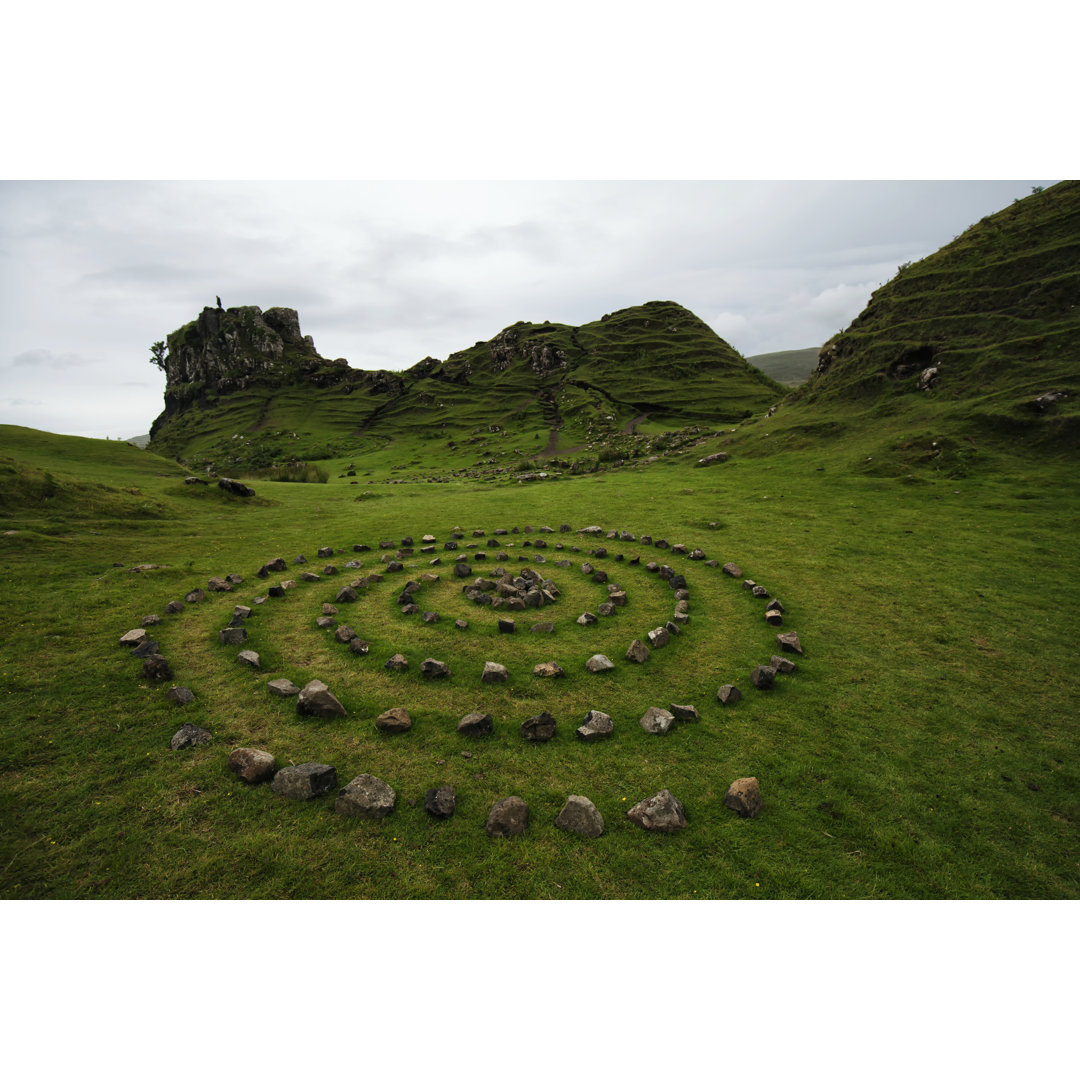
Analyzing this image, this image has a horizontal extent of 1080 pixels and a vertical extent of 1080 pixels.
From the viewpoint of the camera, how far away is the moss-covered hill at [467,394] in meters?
90.7

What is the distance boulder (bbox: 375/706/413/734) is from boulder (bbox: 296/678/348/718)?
770 millimetres

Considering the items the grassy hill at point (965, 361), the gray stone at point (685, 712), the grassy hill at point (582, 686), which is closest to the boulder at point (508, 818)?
the grassy hill at point (582, 686)

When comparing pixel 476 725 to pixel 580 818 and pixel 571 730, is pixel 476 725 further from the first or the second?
pixel 580 818

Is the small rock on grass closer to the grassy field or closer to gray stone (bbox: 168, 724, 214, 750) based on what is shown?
the grassy field

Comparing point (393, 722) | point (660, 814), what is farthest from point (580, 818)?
point (393, 722)

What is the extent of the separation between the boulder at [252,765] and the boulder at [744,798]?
6.07 m

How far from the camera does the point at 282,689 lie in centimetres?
805

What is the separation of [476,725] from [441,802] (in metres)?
1.52

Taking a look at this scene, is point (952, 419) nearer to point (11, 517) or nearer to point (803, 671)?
point (803, 671)

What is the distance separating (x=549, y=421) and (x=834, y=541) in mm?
86538

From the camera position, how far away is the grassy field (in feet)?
16.7

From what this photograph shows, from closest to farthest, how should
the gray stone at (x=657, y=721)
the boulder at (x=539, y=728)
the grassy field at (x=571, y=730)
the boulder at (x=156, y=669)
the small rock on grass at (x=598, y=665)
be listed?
the grassy field at (x=571, y=730)
the boulder at (x=539, y=728)
the gray stone at (x=657, y=721)
the boulder at (x=156, y=669)
the small rock on grass at (x=598, y=665)

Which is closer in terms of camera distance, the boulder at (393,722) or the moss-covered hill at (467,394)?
the boulder at (393,722)

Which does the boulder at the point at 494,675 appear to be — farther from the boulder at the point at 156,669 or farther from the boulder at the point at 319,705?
the boulder at the point at 156,669
